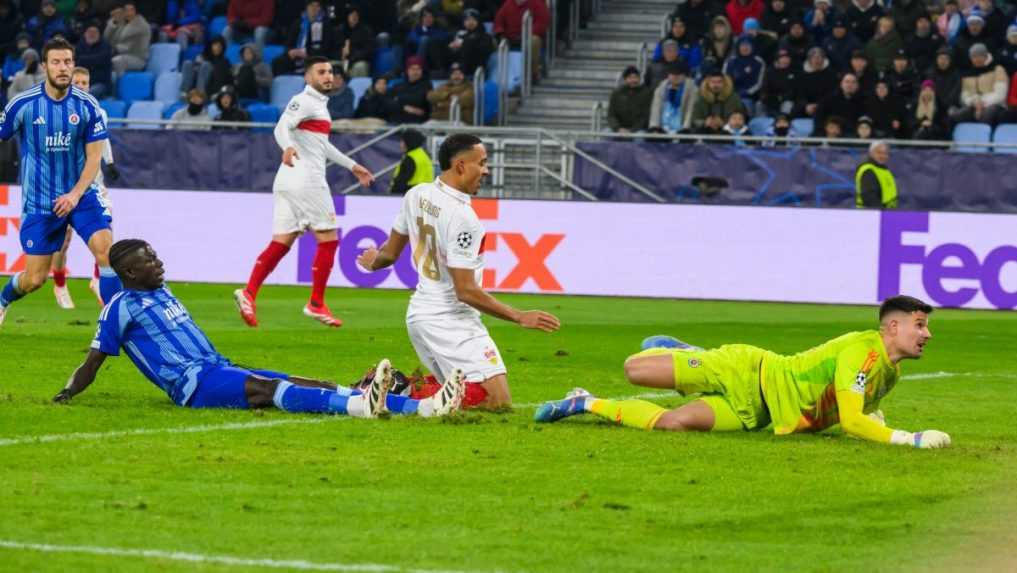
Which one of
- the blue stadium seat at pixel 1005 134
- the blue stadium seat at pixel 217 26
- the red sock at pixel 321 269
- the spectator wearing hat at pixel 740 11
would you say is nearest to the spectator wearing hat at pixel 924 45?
the blue stadium seat at pixel 1005 134

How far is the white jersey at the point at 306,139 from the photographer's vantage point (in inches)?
696

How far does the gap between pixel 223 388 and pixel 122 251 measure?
3.06 feet

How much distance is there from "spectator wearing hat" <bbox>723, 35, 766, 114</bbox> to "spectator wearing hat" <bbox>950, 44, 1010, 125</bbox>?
9.73 feet


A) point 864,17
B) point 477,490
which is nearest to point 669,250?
point 864,17

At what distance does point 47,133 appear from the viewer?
46.2 ft

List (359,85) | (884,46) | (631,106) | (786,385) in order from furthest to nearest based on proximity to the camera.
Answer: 1. (359,85)
2. (884,46)
3. (631,106)
4. (786,385)

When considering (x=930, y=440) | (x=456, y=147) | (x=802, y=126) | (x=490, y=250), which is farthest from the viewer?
(x=802, y=126)

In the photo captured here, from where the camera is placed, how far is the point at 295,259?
23656 mm

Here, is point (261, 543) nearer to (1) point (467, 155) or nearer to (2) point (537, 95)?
(1) point (467, 155)

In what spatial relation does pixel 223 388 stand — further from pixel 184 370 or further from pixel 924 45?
pixel 924 45

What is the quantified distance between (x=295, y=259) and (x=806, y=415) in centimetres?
1441

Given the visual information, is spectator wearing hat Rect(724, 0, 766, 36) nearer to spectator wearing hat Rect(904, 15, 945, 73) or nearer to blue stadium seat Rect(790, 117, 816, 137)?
spectator wearing hat Rect(904, 15, 945, 73)

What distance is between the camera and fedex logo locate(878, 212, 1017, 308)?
21703 mm

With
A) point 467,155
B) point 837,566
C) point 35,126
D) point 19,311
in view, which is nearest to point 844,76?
point 19,311
